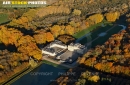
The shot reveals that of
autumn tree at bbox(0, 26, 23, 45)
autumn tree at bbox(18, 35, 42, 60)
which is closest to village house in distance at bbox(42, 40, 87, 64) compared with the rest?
autumn tree at bbox(18, 35, 42, 60)

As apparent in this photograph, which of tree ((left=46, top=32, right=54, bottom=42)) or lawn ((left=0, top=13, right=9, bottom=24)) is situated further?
lawn ((left=0, top=13, right=9, bottom=24))

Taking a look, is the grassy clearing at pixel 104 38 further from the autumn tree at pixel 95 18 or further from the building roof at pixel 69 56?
the building roof at pixel 69 56

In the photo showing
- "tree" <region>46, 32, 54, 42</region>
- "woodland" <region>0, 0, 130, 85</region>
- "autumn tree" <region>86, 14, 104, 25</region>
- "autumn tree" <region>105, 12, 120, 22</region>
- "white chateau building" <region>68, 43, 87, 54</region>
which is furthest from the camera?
"autumn tree" <region>105, 12, 120, 22</region>

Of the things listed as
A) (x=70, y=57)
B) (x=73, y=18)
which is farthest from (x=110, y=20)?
(x=70, y=57)

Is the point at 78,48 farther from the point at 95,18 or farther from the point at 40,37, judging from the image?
the point at 95,18

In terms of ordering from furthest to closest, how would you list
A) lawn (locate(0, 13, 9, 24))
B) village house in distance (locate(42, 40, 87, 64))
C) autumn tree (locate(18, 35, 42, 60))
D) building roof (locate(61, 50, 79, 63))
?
lawn (locate(0, 13, 9, 24)), village house in distance (locate(42, 40, 87, 64)), building roof (locate(61, 50, 79, 63)), autumn tree (locate(18, 35, 42, 60))

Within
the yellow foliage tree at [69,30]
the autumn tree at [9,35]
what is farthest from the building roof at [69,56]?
the autumn tree at [9,35]

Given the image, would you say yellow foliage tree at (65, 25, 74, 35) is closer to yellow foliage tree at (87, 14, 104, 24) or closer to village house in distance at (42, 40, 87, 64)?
village house in distance at (42, 40, 87, 64)

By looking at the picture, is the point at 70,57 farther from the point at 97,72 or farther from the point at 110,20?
the point at 110,20

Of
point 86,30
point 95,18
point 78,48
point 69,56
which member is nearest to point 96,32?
point 86,30

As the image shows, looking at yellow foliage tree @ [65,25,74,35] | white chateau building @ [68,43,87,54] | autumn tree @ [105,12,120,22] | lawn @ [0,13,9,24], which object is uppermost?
autumn tree @ [105,12,120,22]
